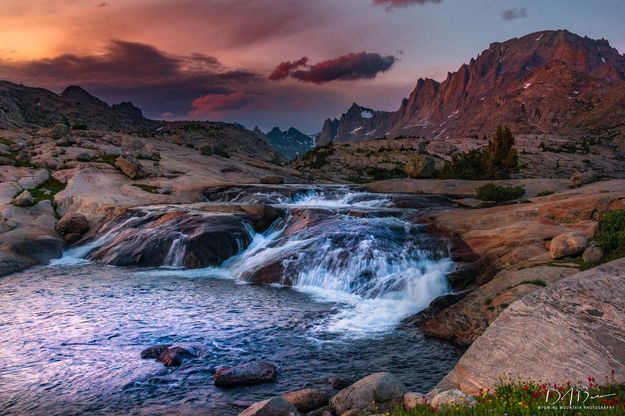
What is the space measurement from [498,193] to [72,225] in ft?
131

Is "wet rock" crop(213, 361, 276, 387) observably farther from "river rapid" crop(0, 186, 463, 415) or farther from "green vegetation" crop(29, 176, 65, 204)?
"green vegetation" crop(29, 176, 65, 204)

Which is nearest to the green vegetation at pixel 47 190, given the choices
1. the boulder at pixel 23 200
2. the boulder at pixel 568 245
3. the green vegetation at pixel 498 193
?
the boulder at pixel 23 200

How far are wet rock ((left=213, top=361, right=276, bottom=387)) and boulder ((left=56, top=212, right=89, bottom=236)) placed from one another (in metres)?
31.6

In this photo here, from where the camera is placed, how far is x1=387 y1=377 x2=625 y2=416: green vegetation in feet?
26.7

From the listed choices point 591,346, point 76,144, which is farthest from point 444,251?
point 76,144

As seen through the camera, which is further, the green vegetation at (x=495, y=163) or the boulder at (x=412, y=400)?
the green vegetation at (x=495, y=163)

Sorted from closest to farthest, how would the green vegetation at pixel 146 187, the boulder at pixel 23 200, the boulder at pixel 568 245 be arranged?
the boulder at pixel 568 245 < the boulder at pixel 23 200 < the green vegetation at pixel 146 187

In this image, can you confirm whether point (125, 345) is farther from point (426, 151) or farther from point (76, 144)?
point (426, 151)

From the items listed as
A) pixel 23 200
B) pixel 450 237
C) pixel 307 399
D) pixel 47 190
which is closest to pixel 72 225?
pixel 23 200

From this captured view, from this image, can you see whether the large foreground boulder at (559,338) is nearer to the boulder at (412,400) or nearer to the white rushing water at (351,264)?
the boulder at (412,400)

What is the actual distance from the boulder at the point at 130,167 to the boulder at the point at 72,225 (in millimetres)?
13679

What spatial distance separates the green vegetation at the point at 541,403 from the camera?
8125mm

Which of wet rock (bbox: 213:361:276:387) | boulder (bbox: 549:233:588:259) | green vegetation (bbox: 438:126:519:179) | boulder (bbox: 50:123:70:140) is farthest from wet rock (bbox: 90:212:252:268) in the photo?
boulder (bbox: 50:123:70:140)

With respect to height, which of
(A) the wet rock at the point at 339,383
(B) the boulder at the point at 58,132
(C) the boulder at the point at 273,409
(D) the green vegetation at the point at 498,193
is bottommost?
(A) the wet rock at the point at 339,383
